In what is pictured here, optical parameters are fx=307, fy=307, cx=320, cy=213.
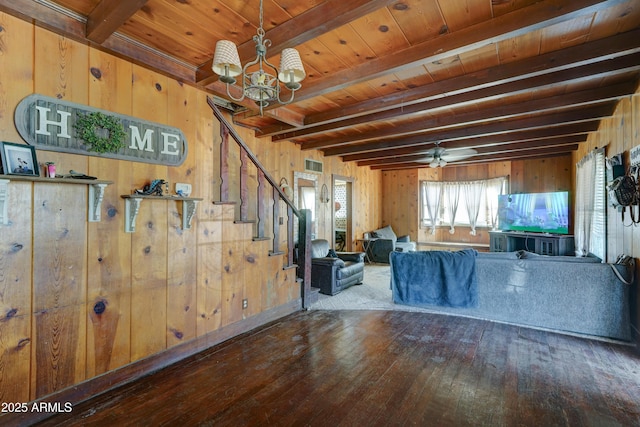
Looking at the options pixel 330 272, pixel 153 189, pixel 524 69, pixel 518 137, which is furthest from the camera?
pixel 518 137

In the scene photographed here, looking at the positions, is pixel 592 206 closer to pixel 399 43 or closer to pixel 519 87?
pixel 519 87

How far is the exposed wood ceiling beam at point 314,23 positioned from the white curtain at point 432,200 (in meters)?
7.11

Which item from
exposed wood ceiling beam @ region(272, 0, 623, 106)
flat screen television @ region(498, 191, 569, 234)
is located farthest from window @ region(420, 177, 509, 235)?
exposed wood ceiling beam @ region(272, 0, 623, 106)

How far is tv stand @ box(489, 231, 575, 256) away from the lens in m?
5.73

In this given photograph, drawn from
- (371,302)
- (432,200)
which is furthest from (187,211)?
(432,200)

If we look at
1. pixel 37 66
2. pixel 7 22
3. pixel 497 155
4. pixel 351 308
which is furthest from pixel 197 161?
pixel 497 155

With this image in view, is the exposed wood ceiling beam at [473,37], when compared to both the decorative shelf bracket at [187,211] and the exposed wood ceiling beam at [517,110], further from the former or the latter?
the exposed wood ceiling beam at [517,110]

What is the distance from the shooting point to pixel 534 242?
6352 mm

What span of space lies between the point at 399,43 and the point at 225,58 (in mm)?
1377

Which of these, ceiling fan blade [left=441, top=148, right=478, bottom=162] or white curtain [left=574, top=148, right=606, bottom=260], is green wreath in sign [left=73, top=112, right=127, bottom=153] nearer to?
ceiling fan blade [left=441, top=148, right=478, bottom=162]

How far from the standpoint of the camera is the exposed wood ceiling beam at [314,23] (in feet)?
5.80

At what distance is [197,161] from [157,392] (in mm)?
1937

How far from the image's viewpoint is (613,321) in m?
3.17

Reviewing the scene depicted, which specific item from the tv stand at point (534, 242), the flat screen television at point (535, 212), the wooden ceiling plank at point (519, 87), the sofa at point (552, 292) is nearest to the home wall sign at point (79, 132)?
the wooden ceiling plank at point (519, 87)
